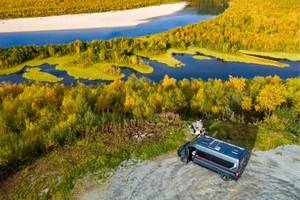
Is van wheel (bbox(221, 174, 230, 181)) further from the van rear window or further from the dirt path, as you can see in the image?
the van rear window

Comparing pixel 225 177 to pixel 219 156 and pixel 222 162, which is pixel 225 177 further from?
pixel 219 156

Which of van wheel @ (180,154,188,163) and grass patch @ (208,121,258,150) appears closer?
van wheel @ (180,154,188,163)

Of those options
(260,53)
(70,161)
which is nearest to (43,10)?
(260,53)

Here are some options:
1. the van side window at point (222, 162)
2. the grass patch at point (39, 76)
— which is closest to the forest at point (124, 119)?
the van side window at point (222, 162)

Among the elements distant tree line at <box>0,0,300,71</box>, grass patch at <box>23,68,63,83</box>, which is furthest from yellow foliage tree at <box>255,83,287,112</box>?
distant tree line at <box>0,0,300,71</box>

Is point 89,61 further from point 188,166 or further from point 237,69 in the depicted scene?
point 188,166

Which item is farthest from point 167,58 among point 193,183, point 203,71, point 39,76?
point 193,183
